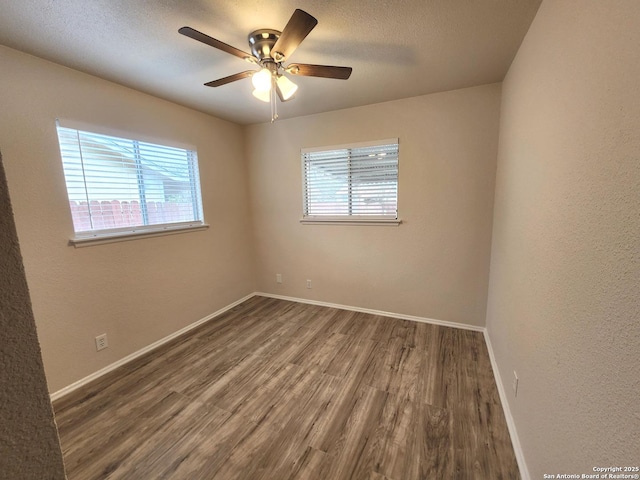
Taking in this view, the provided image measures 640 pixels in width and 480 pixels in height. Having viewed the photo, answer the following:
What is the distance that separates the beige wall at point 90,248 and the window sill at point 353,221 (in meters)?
1.16

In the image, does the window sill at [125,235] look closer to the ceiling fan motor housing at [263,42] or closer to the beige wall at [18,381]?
the ceiling fan motor housing at [263,42]

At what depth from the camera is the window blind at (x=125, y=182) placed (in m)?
2.00

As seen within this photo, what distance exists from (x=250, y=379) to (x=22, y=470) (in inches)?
72.1

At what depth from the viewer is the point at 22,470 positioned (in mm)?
404

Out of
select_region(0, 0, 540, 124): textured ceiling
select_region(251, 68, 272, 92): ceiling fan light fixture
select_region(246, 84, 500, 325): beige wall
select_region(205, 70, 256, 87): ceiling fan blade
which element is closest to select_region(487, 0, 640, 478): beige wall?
select_region(0, 0, 540, 124): textured ceiling

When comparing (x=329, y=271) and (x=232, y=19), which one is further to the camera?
(x=329, y=271)

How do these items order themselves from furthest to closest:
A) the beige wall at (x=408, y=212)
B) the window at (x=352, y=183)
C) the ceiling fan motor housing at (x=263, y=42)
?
the window at (x=352, y=183) → the beige wall at (x=408, y=212) → the ceiling fan motor housing at (x=263, y=42)

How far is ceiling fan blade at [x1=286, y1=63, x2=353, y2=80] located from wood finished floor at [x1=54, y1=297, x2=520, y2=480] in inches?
84.9

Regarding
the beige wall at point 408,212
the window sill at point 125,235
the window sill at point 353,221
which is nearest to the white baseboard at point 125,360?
the window sill at point 125,235

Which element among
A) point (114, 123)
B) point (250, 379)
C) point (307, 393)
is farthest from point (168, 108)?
point (307, 393)

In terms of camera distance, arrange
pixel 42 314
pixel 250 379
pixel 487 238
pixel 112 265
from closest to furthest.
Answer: pixel 42 314, pixel 250 379, pixel 112 265, pixel 487 238

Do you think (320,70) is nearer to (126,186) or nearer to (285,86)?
(285,86)

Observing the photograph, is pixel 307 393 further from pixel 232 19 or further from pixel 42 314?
pixel 232 19

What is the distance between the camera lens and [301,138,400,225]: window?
2.88 metres
